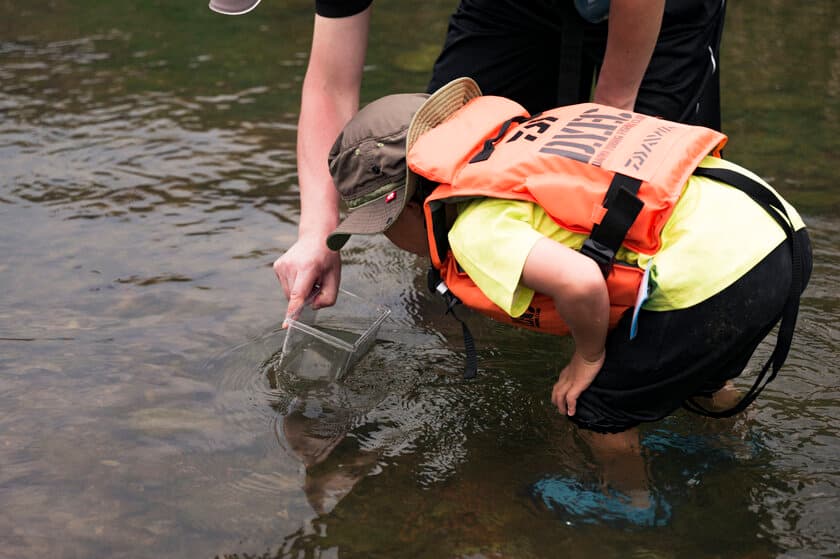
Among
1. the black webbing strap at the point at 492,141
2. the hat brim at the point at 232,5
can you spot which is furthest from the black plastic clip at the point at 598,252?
the hat brim at the point at 232,5

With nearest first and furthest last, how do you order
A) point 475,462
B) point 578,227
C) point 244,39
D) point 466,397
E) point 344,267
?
1. point 578,227
2. point 475,462
3. point 466,397
4. point 344,267
5. point 244,39

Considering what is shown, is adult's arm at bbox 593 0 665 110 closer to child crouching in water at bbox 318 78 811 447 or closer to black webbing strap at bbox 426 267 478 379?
child crouching in water at bbox 318 78 811 447

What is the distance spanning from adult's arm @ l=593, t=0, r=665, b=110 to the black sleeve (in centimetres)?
82

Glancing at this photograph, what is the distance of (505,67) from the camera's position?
134 inches

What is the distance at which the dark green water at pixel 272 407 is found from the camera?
→ 269cm

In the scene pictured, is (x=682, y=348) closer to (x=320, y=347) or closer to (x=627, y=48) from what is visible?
(x=627, y=48)

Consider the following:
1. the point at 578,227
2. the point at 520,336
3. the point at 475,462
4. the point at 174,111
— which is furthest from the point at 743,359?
the point at 174,111

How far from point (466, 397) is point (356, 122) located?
3.68 ft

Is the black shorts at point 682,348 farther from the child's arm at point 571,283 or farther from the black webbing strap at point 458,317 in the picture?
the black webbing strap at point 458,317

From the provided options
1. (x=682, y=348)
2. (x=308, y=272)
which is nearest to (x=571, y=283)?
(x=682, y=348)

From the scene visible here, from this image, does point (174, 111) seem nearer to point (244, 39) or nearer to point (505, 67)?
point (244, 39)

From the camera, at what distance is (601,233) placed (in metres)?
2.42

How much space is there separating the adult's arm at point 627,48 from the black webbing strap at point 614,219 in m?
0.57

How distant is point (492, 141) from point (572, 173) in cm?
29
